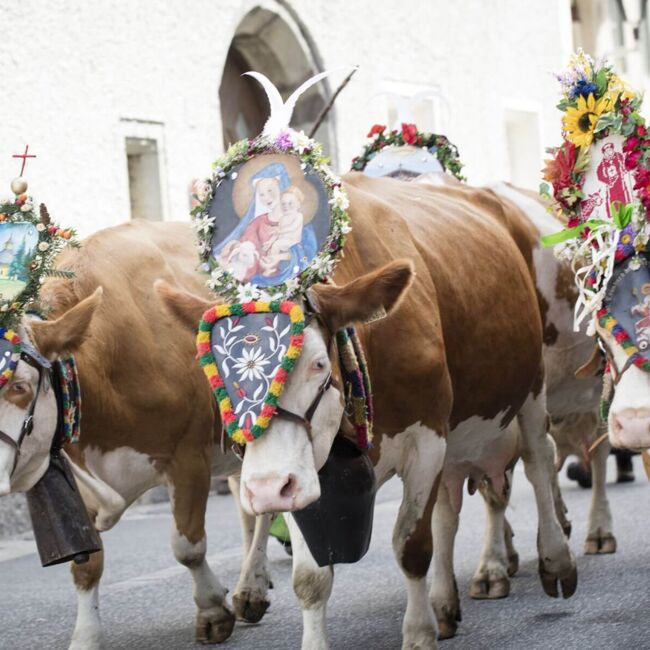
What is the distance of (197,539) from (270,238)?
186cm

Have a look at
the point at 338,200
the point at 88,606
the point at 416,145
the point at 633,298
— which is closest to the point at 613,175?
the point at 633,298

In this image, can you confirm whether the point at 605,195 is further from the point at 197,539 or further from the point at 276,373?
the point at 197,539

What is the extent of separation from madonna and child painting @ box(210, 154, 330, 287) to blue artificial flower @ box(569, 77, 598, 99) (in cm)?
167

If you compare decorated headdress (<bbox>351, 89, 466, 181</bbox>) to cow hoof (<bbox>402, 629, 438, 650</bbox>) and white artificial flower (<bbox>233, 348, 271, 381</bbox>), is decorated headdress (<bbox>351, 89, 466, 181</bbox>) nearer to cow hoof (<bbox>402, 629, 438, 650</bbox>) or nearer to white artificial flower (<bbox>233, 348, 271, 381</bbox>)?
cow hoof (<bbox>402, 629, 438, 650</bbox>)

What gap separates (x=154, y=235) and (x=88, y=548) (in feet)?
6.46

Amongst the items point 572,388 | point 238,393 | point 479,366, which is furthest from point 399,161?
point 238,393

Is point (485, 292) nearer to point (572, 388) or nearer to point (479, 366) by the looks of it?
point (479, 366)

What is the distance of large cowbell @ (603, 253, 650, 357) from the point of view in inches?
240

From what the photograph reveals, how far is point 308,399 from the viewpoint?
518cm

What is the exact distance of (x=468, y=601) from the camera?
754 centimetres

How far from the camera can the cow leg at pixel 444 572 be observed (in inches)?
265

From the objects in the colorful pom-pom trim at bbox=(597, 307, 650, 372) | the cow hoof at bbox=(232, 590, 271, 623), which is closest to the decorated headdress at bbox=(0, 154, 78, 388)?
the cow hoof at bbox=(232, 590, 271, 623)

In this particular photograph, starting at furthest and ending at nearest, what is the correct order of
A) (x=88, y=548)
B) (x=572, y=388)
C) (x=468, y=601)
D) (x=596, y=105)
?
1. (x=572, y=388)
2. (x=468, y=601)
3. (x=596, y=105)
4. (x=88, y=548)

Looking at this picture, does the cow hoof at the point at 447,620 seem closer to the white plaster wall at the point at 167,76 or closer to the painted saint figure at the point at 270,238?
the painted saint figure at the point at 270,238
